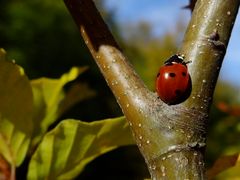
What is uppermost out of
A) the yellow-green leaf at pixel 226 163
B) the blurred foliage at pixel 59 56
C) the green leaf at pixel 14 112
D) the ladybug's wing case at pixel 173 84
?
the ladybug's wing case at pixel 173 84

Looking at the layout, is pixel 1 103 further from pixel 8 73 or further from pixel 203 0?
pixel 203 0

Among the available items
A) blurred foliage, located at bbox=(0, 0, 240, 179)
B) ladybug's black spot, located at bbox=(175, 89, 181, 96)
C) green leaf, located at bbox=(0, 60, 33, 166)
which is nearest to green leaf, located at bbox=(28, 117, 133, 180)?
green leaf, located at bbox=(0, 60, 33, 166)

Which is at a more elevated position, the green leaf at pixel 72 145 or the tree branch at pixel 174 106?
the tree branch at pixel 174 106

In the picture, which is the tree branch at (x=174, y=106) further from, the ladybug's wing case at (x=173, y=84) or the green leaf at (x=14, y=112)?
the green leaf at (x=14, y=112)

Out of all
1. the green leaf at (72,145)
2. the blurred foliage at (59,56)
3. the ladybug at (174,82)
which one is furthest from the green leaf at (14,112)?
the blurred foliage at (59,56)

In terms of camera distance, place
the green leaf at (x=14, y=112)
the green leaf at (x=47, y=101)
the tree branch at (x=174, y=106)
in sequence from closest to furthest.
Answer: the tree branch at (x=174, y=106)
the green leaf at (x=14, y=112)
the green leaf at (x=47, y=101)

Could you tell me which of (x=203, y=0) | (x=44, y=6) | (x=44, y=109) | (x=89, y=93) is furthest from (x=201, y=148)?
(x=44, y=6)

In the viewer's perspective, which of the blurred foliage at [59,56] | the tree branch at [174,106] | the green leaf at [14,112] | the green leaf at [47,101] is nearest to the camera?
the tree branch at [174,106]
